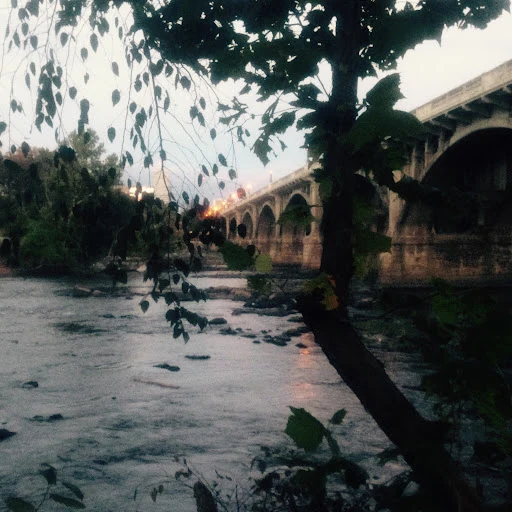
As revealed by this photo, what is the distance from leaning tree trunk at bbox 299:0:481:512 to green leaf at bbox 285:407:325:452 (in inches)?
8.5

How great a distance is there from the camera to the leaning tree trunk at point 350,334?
1.54 metres

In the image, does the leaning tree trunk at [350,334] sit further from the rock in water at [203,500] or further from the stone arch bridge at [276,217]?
the stone arch bridge at [276,217]

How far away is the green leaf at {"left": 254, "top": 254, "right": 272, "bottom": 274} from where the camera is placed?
166cm

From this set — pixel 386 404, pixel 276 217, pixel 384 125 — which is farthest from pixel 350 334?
pixel 276 217

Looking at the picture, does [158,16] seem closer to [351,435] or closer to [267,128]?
[267,128]

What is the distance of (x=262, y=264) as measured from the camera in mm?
1676

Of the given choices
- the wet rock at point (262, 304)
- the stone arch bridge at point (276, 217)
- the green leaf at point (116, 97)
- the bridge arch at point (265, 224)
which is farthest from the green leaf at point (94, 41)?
the bridge arch at point (265, 224)

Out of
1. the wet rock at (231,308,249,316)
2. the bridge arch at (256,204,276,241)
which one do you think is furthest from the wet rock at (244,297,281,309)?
the bridge arch at (256,204,276,241)

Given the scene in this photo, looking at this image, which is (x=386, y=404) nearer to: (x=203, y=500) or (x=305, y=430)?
(x=305, y=430)

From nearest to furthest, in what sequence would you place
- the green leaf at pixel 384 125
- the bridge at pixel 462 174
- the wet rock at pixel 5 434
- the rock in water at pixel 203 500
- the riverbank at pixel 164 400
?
the green leaf at pixel 384 125, the rock in water at pixel 203 500, the riverbank at pixel 164 400, the wet rock at pixel 5 434, the bridge at pixel 462 174

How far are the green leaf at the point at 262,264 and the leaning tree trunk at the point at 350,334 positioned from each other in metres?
0.13

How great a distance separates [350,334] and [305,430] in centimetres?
32

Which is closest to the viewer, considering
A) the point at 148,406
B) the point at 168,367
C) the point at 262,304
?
the point at 148,406

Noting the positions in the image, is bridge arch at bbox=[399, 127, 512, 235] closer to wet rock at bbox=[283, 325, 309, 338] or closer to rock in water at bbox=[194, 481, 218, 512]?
wet rock at bbox=[283, 325, 309, 338]
